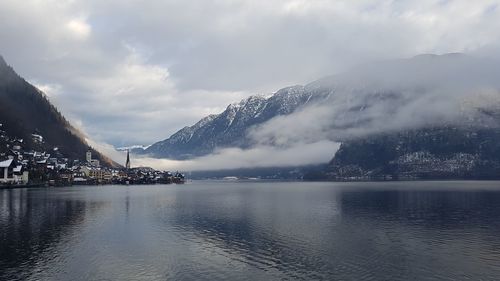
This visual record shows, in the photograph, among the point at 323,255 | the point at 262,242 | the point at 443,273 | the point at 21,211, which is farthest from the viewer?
the point at 21,211

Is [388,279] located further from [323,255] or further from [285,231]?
[285,231]

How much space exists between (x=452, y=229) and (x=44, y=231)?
237 feet

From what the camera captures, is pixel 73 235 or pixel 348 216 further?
pixel 348 216

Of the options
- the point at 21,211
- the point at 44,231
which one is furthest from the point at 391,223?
the point at 21,211

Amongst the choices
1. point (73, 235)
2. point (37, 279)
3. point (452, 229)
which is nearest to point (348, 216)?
point (452, 229)

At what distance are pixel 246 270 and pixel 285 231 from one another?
27.9 metres

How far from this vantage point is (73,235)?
69.1 metres

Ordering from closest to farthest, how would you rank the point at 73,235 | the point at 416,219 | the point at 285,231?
1. the point at 73,235
2. the point at 285,231
3. the point at 416,219

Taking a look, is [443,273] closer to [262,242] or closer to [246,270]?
[246,270]

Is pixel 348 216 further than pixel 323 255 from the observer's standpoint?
Yes

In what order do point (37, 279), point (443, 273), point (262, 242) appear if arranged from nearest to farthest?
point (37, 279), point (443, 273), point (262, 242)

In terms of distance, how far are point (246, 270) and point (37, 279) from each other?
72.2 feet

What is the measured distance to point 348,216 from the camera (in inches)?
3917

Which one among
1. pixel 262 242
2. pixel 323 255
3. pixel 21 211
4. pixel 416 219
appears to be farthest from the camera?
pixel 21 211
